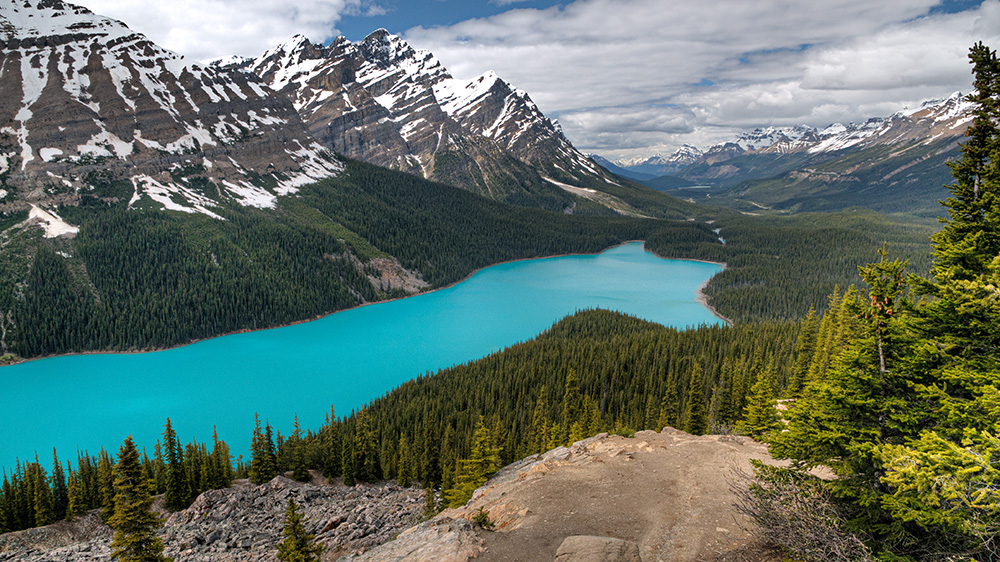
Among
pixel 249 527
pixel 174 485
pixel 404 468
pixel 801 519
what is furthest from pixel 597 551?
pixel 174 485

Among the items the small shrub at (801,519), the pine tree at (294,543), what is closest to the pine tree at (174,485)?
the pine tree at (294,543)

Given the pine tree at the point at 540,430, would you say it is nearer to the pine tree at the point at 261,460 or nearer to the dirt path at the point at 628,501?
the dirt path at the point at 628,501

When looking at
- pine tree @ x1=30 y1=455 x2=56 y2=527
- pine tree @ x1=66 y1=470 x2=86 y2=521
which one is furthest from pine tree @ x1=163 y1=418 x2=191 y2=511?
pine tree @ x1=30 y1=455 x2=56 y2=527

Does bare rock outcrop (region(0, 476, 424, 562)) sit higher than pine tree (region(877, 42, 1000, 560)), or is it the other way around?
pine tree (region(877, 42, 1000, 560))

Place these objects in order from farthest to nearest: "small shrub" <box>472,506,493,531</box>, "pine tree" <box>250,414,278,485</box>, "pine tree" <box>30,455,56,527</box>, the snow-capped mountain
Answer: the snow-capped mountain → "pine tree" <box>250,414,278,485</box> → "pine tree" <box>30,455,56,527</box> → "small shrub" <box>472,506,493,531</box>

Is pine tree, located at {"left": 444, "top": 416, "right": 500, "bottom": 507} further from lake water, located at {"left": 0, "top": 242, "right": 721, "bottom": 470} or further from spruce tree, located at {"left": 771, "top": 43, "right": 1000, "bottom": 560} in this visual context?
lake water, located at {"left": 0, "top": 242, "right": 721, "bottom": 470}

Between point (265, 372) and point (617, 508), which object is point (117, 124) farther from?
Result: point (617, 508)
